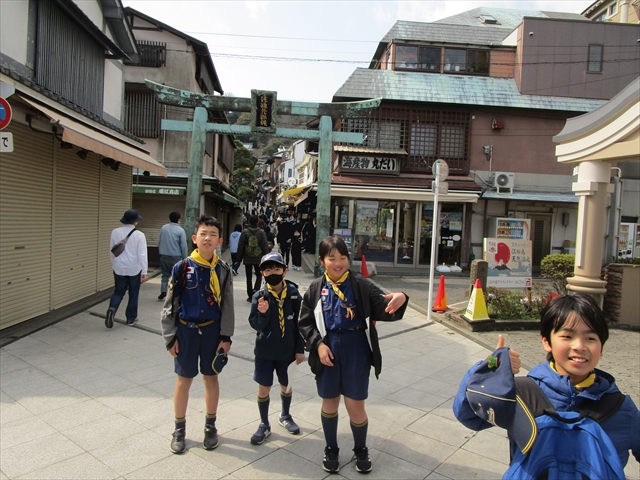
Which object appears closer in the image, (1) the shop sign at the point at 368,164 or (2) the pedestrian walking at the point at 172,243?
(2) the pedestrian walking at the point at 172,243

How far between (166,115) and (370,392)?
47.3 ft

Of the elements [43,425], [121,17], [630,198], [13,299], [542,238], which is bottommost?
[43,425]

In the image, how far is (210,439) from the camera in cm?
364

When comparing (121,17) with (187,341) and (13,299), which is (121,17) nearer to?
(13,299)

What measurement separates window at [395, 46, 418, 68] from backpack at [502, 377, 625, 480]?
18288 mm

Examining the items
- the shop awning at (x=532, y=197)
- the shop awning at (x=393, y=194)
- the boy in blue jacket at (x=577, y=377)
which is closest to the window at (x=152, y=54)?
the shop awning at (x=393, y=194)

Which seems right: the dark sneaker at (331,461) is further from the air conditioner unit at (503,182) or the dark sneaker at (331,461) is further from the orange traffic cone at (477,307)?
the air conditioner unit at (503,182)

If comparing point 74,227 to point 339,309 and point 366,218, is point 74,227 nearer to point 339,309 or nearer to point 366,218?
point 339,309

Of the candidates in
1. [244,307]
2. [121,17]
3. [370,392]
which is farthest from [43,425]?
[121,17]

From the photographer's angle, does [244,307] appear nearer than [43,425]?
No

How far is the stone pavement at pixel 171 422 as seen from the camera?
3402 millimetres

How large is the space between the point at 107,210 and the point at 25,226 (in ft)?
11.3

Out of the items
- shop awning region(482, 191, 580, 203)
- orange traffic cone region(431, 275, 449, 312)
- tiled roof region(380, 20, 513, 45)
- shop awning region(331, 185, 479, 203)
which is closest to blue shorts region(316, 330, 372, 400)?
orange traffic cone region(431, 275, 449, 312)

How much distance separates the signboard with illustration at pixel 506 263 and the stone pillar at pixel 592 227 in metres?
1.01
